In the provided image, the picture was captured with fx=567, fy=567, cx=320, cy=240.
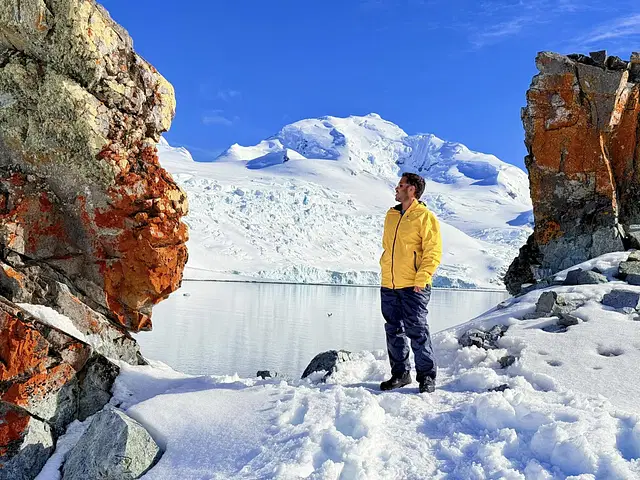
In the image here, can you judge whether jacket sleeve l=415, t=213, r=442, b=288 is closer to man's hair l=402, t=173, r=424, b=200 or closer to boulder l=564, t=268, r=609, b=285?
man's hair l=402, t=173, r=424, b=200

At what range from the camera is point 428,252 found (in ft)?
15.0

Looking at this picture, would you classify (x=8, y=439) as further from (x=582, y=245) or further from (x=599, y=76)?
(x=599, y=76)

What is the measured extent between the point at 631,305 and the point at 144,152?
5.62 metres

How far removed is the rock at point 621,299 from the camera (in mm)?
6527

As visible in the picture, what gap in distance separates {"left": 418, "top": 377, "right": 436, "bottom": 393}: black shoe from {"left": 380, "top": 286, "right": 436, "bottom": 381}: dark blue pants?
72 mm

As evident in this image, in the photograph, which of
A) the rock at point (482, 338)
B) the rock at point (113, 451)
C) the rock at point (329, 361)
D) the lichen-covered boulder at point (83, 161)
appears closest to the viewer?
the rock at point (113, 451)

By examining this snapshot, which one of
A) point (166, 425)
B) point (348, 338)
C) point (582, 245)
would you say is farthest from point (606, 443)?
point (348, 338)

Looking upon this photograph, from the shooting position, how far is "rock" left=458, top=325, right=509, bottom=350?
5.98 metres

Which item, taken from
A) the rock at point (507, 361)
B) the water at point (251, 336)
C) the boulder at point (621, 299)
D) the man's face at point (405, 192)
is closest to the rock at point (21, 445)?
the man's face at point (405, 192)

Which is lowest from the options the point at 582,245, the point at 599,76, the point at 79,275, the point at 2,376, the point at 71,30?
the point at 2,376

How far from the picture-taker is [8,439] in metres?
4.08

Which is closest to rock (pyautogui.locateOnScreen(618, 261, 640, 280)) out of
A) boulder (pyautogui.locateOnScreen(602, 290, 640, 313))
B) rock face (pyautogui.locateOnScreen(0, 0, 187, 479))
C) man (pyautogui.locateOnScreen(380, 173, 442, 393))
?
boulder (pyautogui.locateOnScreen(602, 290, 640, 313))

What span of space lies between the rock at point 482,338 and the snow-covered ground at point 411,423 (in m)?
0.54

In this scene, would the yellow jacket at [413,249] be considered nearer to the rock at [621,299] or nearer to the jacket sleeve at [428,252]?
the jacket sleeve at [428,252]
